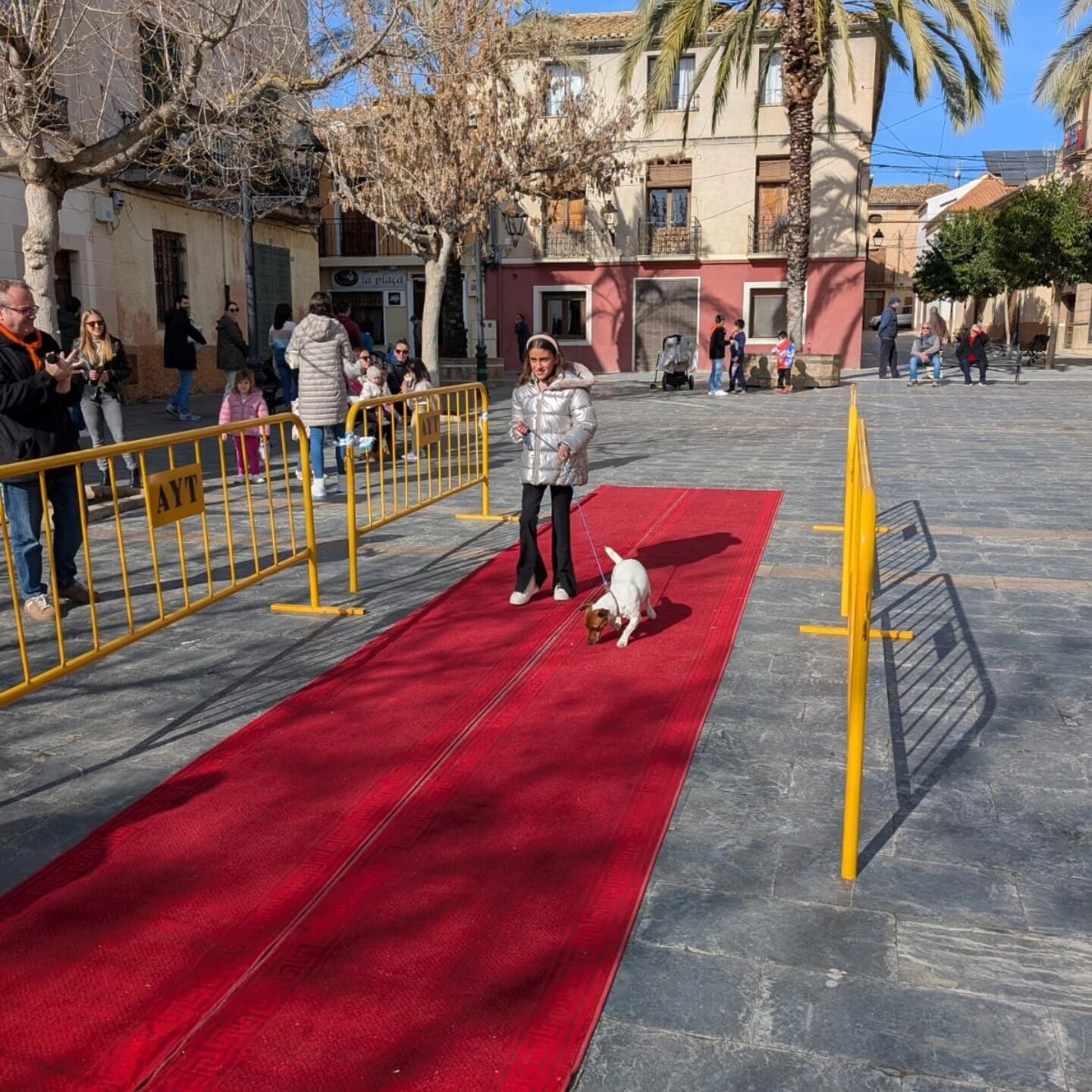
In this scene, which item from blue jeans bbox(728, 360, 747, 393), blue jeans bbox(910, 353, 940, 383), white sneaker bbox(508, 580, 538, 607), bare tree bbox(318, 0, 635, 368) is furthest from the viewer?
blue jeans bbox(910, 353, 940, 383)

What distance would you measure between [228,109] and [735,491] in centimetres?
601

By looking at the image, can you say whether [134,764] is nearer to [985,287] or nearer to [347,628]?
[347,628]

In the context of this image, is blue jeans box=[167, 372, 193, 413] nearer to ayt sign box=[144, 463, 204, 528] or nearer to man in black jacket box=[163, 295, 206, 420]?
man in black jacket box=[163, 295, 206, 420]

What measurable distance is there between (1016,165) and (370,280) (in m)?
43.4

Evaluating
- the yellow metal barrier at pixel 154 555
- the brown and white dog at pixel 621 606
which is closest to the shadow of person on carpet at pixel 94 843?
the yellow metal barrier at pixel 154 555

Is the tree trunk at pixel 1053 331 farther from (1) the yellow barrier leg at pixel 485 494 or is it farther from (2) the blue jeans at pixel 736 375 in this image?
(1) the yellow barrier leg at pixel 485 494

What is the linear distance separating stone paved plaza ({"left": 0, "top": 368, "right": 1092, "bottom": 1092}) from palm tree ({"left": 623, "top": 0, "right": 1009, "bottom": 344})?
1600cm

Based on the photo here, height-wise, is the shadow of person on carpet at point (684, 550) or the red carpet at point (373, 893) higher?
the shadow of person on carpet at point (684, 550)

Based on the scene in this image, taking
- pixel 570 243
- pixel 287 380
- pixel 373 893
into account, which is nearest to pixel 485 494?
pixel 373 893

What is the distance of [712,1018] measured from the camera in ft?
8.77

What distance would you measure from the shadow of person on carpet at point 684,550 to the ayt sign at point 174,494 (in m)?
3.09

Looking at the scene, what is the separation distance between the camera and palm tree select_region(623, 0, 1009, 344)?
835 inches

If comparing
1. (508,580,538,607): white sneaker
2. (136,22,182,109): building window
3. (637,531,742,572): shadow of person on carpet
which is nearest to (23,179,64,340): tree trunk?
(136,22,182,109): building window

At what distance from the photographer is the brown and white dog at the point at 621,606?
217 inches
